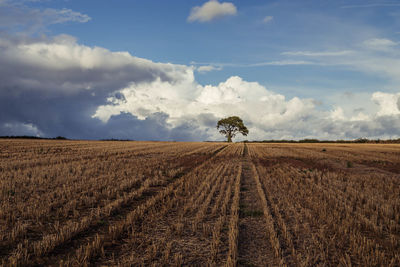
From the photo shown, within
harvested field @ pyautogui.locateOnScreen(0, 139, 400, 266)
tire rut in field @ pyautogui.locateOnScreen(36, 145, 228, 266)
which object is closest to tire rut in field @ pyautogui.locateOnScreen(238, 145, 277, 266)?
harvested field @ pyautogui.locateOnScreen(0, 139, 400, 266)

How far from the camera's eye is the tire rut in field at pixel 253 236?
509cm

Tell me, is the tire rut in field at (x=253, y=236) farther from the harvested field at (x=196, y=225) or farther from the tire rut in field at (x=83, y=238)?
the tire rut in field at (x=83, y=238)

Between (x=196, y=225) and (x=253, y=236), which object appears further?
(x=196, y=225)

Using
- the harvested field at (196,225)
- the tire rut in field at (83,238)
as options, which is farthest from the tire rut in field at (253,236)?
the tire rut in field at (83,238)

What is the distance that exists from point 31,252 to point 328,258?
626cm

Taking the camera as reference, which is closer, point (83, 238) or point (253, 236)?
point (83, 238)

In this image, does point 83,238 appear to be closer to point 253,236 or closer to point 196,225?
point 196,225

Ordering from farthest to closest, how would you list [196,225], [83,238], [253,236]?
1. [196,225]
2. [253,236]
3. [83,238]

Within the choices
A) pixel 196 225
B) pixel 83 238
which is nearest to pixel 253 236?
pixel 196 225

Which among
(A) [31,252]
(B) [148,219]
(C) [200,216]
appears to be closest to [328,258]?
(C) [200,216]

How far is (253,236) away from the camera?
6262 mm

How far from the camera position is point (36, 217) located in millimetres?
7211

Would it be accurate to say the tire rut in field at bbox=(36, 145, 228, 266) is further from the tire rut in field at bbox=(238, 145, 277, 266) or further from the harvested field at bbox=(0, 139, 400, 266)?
the tire rut in field at bbox=(238, 145, 277, 266)

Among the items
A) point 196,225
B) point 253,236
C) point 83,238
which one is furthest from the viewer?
point 196,225
